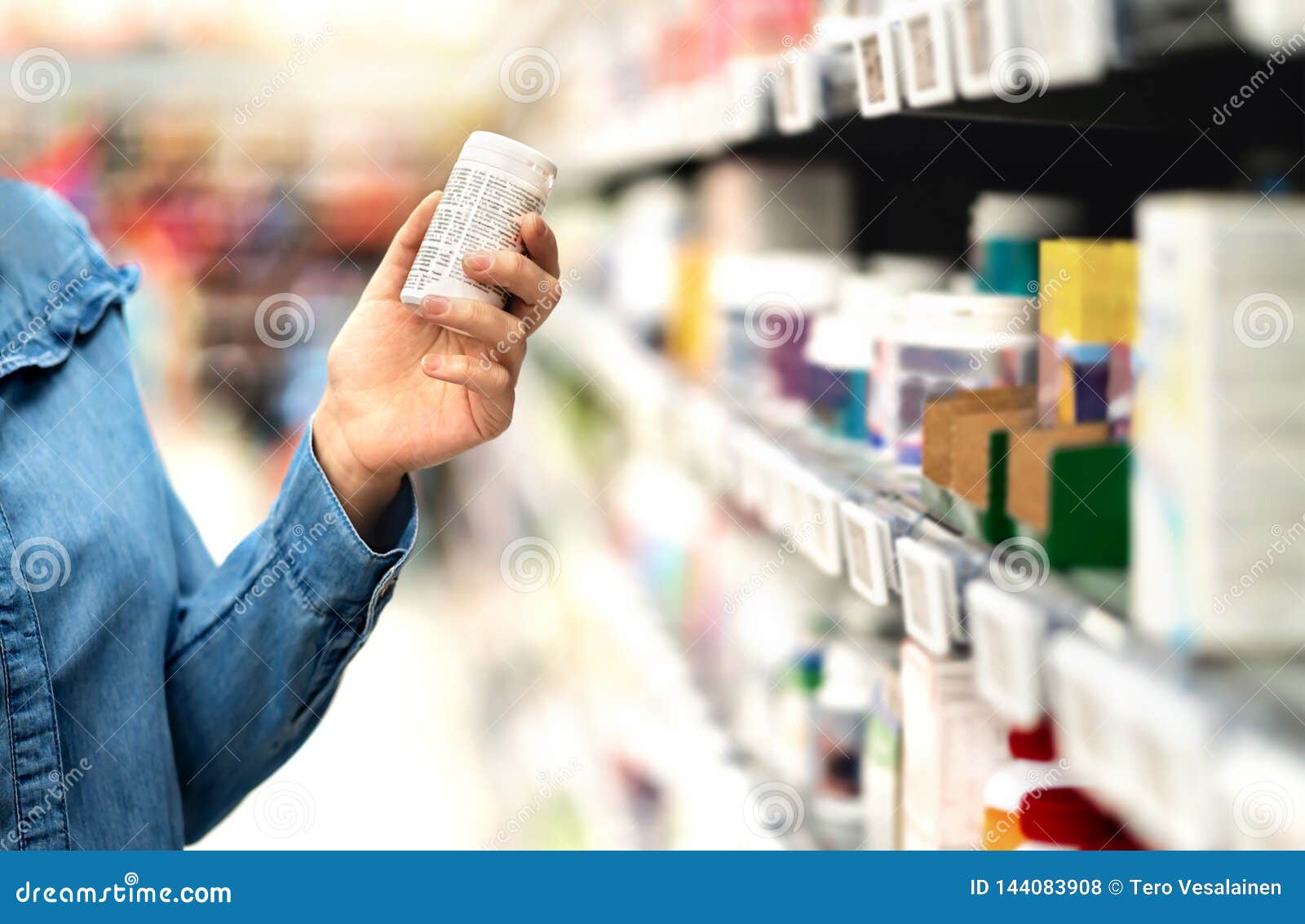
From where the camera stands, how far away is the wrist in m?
1.12

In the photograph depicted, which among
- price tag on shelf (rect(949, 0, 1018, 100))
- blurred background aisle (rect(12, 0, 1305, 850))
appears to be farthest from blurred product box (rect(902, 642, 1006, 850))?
price tag on shelf (rect(949, 0, 1018, 100))

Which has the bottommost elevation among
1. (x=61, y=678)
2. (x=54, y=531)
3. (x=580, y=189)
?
(x=61, y=678)

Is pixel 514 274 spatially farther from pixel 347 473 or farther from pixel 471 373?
pixel 347 473


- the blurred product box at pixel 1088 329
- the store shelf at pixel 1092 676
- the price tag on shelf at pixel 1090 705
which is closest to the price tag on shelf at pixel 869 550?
the store shelf at pixel 1092 676

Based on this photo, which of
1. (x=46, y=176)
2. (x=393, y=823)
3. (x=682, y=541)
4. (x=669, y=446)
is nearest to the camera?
(x=669, y=446)

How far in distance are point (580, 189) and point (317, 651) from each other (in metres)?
2.72

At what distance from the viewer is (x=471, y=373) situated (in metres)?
1.00

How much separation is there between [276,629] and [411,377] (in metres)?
0.28

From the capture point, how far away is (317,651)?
1162 millimetres

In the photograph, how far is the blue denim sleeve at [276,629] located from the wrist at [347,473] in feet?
0.05

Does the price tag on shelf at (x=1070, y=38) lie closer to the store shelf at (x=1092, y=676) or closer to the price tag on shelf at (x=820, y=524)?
the store shelf at (x=1092, y=676)

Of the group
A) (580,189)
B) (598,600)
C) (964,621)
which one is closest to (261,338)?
(580,189)

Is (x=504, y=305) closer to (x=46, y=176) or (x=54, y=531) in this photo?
(x=54, y=531)
